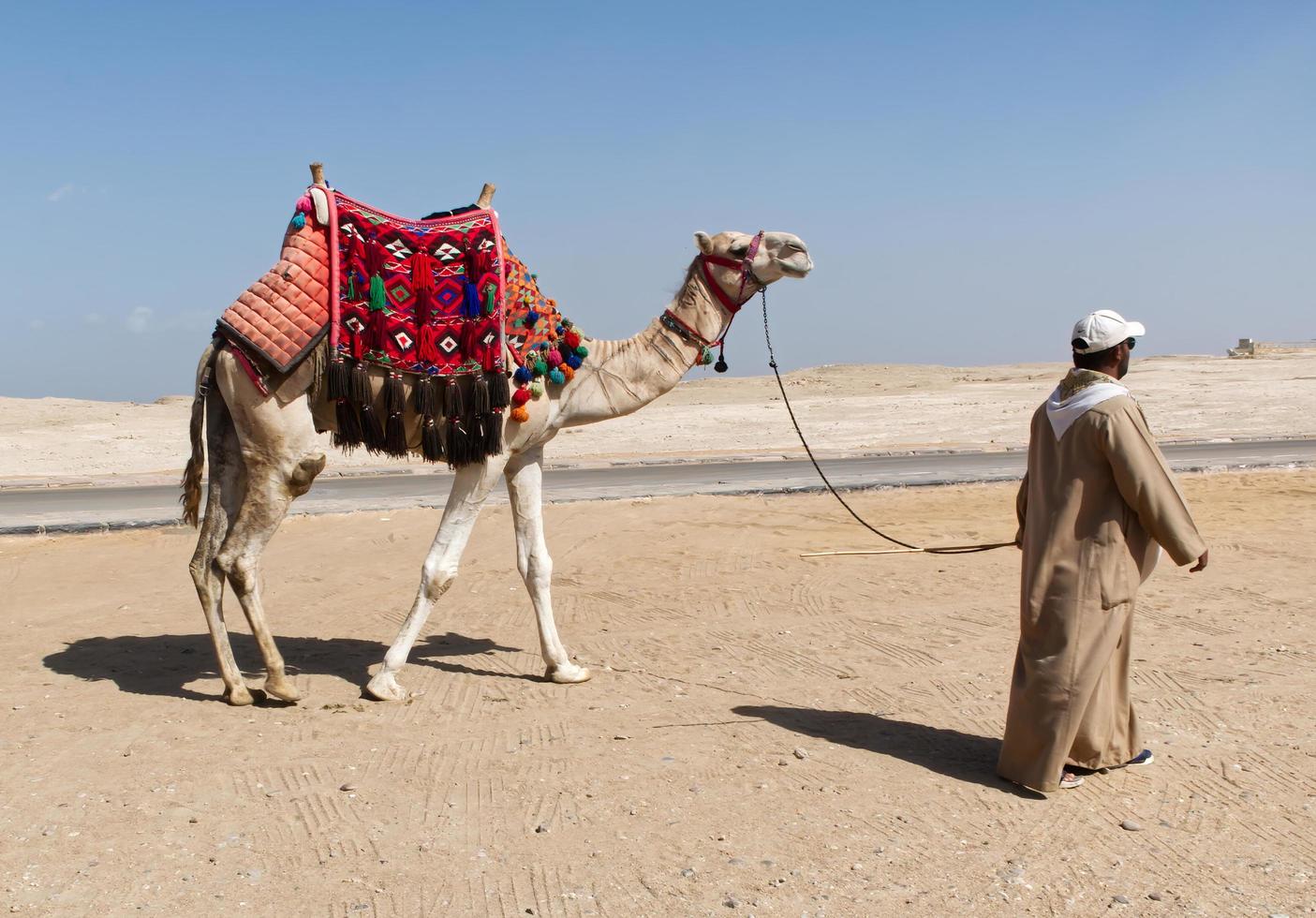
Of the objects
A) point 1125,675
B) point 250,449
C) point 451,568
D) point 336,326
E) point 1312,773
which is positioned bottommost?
point 1312,773

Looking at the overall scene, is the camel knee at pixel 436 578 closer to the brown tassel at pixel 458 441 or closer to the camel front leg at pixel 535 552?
the camel front leg at pixel 535 552

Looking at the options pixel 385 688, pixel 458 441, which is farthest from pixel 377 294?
pixel 385 688

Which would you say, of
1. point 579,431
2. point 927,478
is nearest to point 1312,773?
point 927,478

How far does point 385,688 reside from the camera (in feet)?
22.5

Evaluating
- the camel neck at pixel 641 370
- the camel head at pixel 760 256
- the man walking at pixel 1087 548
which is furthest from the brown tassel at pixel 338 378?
the man walking at pixel 1087 548

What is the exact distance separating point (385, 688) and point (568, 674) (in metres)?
1.11

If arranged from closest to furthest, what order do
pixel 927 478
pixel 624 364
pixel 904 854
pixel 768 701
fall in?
1. pixel 904 854
2. pixel 768 701
3. pixel 624 364
4. pixel 927 478

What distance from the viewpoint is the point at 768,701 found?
6828 millimetres

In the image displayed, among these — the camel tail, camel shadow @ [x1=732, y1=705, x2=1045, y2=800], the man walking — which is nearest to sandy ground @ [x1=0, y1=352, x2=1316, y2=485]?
the camel tail

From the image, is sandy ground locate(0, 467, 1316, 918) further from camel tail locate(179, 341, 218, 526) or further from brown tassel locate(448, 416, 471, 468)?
brown tassel locate(448, 416, 471, 468)

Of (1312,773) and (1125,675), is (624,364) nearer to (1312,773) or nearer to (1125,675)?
(1125,675)

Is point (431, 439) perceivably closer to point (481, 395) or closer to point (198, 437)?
point (481, 395)

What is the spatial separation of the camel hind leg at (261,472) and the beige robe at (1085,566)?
152 inches

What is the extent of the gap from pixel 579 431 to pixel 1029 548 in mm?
29574
